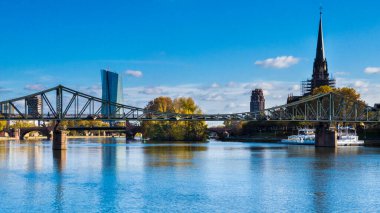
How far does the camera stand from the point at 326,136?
4943 inches

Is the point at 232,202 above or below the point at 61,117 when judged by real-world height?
below

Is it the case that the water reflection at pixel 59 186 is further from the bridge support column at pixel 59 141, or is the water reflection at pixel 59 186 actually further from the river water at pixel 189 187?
the bridge support column at pixel 59 141

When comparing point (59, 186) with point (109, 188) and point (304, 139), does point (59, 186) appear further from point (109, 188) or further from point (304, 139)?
point (304, 139)

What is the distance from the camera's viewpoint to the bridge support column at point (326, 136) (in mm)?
123188

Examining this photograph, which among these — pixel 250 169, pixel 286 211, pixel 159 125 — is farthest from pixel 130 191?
pixel 159 125

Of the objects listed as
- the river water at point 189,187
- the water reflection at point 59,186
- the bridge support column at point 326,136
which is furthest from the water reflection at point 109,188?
the bridge support column at point 326,136

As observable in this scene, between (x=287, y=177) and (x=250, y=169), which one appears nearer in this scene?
(x=287, y=177)

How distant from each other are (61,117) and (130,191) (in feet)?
216

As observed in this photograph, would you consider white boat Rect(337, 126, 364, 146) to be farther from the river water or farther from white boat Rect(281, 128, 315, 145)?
Result: the river water

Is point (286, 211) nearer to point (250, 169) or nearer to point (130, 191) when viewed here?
point (130, 191)

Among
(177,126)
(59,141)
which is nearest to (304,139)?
(177,126)

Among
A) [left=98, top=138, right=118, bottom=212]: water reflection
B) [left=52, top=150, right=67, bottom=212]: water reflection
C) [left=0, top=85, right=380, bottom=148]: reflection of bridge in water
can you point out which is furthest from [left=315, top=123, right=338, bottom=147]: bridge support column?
[left=52, top=150, right=67, bottom=212]: water reflection

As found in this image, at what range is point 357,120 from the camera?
132 metres

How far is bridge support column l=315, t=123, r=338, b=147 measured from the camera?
123 m
